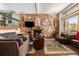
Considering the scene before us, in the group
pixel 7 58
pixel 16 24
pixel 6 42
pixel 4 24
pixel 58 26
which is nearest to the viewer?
pixel 7 58

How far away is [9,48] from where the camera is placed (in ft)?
9.20

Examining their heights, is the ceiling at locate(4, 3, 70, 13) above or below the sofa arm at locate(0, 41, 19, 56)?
above

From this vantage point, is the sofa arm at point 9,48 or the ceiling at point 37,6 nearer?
the sofa arm at point 9,48

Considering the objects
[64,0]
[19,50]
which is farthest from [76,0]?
[19,50]

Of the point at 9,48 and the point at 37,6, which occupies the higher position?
the point at 37,6

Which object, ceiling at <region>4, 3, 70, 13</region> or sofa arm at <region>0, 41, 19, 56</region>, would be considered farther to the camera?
ceiling at <region>4, 3, 70, 13</region>

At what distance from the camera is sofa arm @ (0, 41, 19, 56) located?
277 centimetres

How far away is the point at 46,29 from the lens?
10.4 metres

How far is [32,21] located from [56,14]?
2174 millimetres

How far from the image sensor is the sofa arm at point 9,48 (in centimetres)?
277

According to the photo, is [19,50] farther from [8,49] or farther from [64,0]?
[64,0]

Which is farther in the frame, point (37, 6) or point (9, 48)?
point (37, 6)

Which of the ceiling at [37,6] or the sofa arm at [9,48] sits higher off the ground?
the ceiling at [37,6]

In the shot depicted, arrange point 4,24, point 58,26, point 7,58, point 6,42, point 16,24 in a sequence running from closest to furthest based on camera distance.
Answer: point 7,58 < point 6,42 < point 4,24 < point 16,24 < point 58,26
